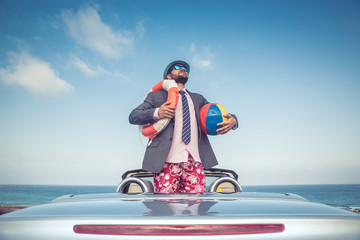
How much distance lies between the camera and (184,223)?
893mm

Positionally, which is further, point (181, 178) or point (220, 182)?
point (181, 178)

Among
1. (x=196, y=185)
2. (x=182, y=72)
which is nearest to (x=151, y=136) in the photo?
(x=196, y=185)

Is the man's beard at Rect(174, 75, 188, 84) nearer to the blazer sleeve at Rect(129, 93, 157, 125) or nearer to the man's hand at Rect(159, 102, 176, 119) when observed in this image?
the blazer sleeve at Rect(129, 93, 157, 125)

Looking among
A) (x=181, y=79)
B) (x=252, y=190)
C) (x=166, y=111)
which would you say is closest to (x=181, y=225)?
(x=166, y=111)

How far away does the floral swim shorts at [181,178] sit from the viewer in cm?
276

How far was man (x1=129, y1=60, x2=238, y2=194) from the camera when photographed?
275 centimetres

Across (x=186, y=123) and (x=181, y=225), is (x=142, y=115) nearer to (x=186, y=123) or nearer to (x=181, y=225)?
(x=186, y=123)

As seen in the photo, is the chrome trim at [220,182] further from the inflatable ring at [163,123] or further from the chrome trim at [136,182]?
the inflatable ring at [163,123]

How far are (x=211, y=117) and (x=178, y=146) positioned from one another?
0.47 meters

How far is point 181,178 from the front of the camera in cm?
288

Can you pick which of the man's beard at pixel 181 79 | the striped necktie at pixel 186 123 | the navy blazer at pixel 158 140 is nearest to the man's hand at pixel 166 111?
the navy blazer at pixel 158 140

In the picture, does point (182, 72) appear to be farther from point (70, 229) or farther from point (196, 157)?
point (70, 229)

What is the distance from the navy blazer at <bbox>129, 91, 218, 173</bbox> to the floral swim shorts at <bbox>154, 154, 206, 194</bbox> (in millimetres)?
119

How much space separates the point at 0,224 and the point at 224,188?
1.60 meters
